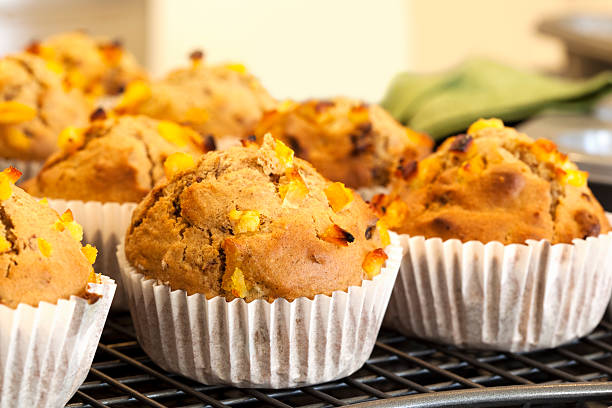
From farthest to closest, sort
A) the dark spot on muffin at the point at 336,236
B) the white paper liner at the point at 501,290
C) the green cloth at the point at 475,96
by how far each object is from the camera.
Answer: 1. the green cloth at the point at 475,96
2. the white paper liner at the point at 501,290
3. the dark spot on muffin at the point at 336,236

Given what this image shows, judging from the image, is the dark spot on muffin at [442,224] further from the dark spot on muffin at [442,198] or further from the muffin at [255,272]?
the muffin at [255,272]

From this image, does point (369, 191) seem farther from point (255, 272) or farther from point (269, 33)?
point (269, 33)

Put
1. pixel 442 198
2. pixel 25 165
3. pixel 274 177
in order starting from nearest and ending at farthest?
1. pixel 274 177
2. pixel 442 198
3. pixel 25 165

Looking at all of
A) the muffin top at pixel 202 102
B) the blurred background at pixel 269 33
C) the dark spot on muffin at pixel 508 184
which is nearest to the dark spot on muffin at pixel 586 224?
the dark spot on muffin at pixel 508 184

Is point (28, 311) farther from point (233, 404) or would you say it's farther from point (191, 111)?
point (191, 111)

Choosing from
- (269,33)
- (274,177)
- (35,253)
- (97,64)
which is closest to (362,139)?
(274,177)

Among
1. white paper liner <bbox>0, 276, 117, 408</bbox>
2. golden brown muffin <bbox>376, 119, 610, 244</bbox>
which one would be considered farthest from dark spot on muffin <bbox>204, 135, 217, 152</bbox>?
white paper liner <bbox>0, 276, 117, 408</bbox>
